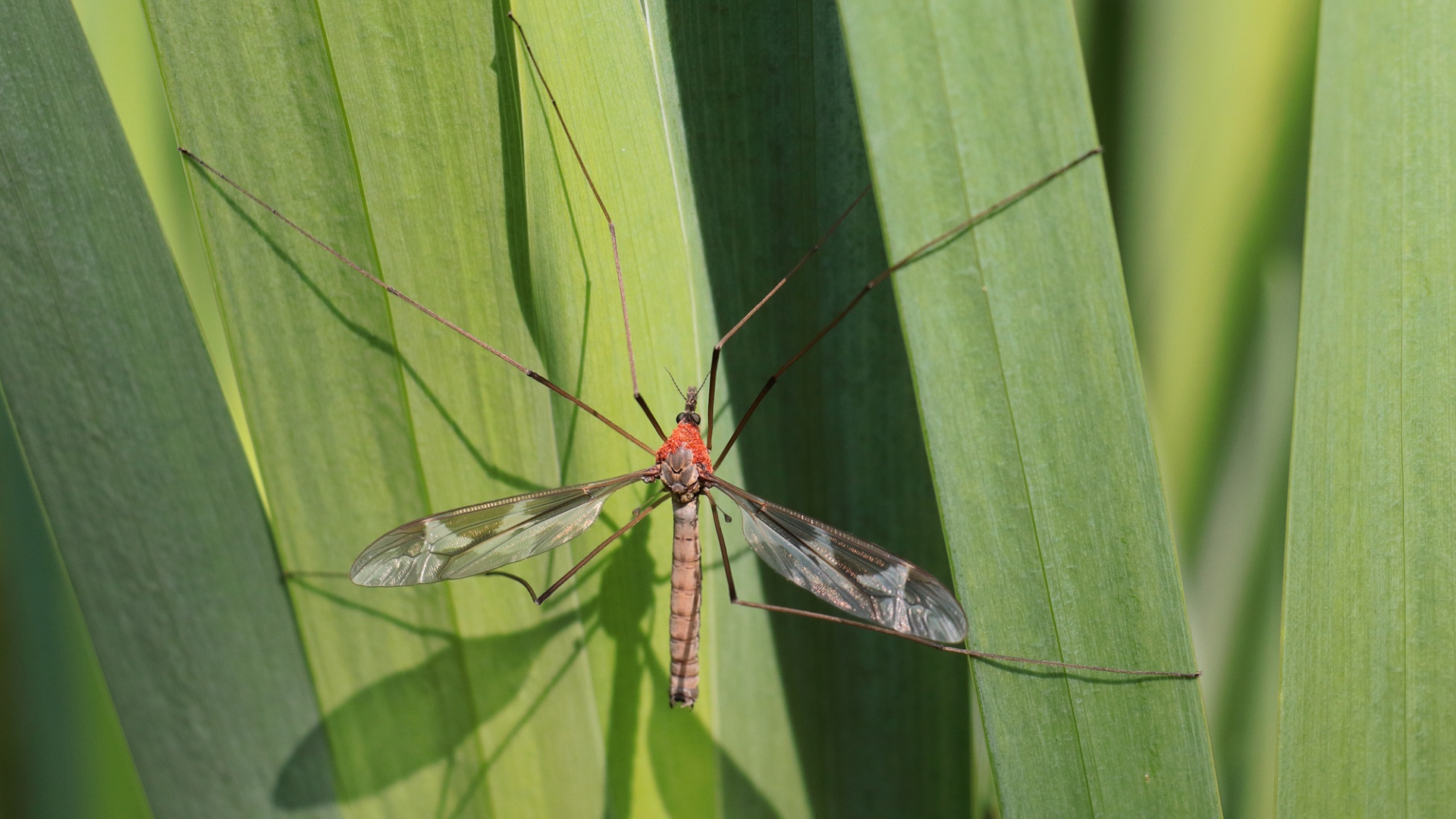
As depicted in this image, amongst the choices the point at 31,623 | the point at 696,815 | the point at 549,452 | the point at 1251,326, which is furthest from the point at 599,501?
the point at 1251,326

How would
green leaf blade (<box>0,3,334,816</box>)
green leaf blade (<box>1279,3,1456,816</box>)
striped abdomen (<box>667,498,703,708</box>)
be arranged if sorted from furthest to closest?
striped abdomen (<box>667,498,703,708</box>) → green leaf blade (<box>0,3,334,816</box>) → green leaf blade (<box>1279,3,1456,816</box>)

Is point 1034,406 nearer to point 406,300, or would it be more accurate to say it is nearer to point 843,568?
point 843,568

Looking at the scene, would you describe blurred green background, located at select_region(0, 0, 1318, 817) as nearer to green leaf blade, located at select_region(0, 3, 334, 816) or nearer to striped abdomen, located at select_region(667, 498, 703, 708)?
green leaf blade, located at select_region(0, 3, 334, 816)

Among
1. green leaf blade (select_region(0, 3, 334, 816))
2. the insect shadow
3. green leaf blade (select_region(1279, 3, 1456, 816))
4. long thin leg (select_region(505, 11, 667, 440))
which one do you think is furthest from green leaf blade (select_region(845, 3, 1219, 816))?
green leaf blade (select_region(0, 3, 334, 816))

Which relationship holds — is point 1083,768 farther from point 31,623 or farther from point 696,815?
point 31,623

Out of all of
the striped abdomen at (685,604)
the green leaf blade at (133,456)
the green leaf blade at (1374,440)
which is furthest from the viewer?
the striped abdomen at (685,604)

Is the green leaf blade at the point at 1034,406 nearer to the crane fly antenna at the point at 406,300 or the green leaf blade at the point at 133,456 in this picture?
the crane fly antenna at the point at 406,300

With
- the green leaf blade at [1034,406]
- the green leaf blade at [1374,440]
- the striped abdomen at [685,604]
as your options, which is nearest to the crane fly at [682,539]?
the striped abdomen at [685,604]

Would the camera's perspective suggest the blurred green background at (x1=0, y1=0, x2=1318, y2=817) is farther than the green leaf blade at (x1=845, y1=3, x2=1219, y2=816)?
Yes
